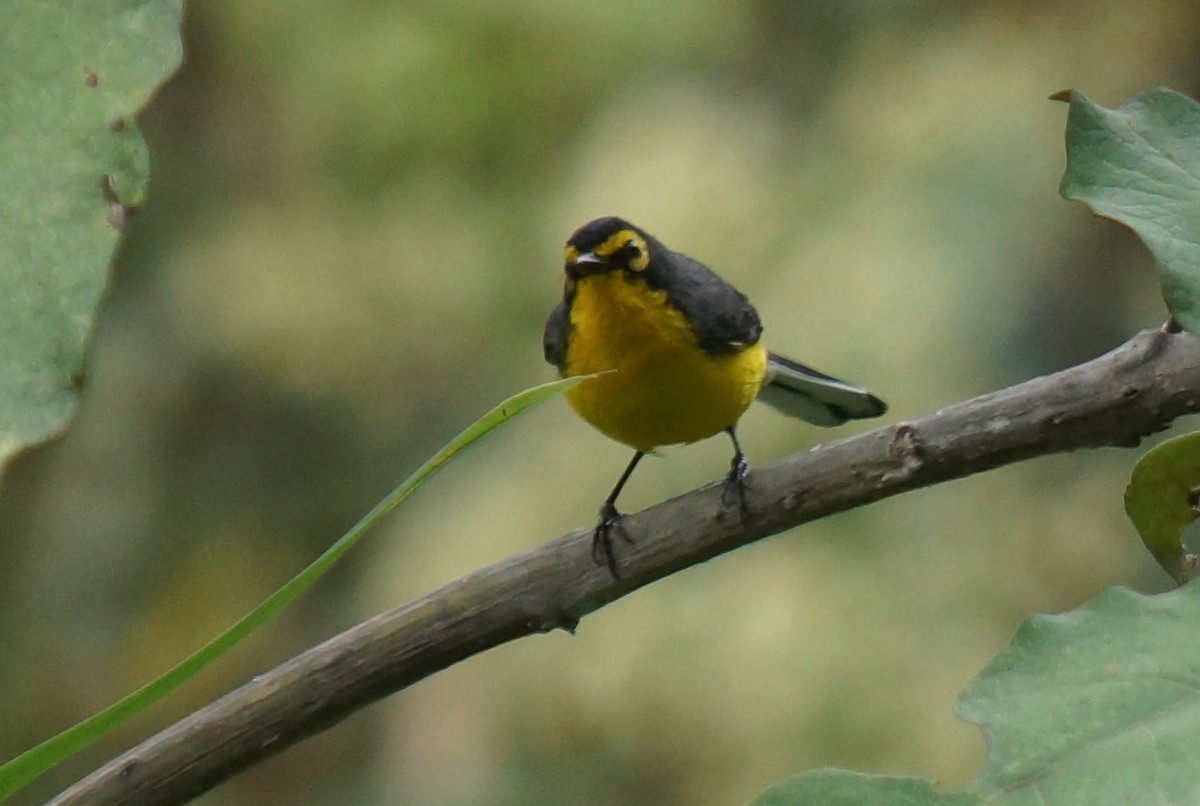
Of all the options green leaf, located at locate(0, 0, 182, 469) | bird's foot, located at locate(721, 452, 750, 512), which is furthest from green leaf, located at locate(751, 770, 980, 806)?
bird's foot, located at locate(721, 452, 750, 512)

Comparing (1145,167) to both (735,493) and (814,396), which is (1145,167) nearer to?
(735,493)

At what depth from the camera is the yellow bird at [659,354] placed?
2820mm

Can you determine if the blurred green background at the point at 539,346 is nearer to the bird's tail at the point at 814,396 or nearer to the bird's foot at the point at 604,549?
the bird's tail at the point at 814,396

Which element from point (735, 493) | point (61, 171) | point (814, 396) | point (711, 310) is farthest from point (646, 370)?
point (61, 171)

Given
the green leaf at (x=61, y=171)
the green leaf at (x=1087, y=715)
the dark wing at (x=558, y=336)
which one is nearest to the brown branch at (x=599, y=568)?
the green leaf at (x=1087, y=715)

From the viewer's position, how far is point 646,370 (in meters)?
2.85

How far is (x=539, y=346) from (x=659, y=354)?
2.47 metres

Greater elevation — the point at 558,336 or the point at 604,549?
the point at 604,549

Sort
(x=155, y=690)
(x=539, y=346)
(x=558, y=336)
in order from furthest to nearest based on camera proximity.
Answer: (x=539, y=346)
(x=558, y=336)
(x=155, y=690)

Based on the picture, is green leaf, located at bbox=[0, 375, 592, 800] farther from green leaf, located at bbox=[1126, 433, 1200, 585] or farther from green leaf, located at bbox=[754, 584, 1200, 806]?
green leaf, located at bbox=[1126, 433, 1200, 585]

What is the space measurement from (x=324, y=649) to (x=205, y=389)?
4.55 metres

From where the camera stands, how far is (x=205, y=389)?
5.61 meters

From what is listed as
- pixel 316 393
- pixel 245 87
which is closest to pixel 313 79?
pixel 245 87

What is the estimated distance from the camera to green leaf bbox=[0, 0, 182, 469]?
0.62m
